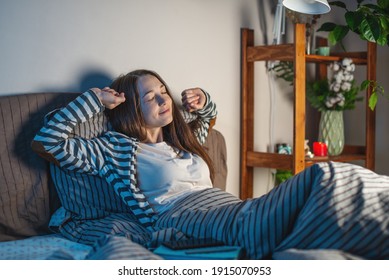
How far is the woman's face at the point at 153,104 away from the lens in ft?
6.60

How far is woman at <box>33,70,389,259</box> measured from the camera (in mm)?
1297

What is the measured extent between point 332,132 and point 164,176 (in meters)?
1.26

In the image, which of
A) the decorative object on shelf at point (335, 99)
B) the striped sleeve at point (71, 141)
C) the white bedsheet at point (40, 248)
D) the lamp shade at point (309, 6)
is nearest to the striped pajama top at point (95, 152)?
the striped sleeve at point (71, 141)

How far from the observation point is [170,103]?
2045 mm

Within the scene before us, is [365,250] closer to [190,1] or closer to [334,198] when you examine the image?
[334,198]

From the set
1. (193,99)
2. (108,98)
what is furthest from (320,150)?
(108,98)

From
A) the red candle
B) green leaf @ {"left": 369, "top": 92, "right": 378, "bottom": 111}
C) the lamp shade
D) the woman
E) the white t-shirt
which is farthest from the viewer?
the red candle

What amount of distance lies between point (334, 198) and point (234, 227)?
0.30 metres

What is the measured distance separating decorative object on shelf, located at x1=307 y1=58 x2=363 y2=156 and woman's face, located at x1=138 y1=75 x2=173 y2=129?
3.66ft

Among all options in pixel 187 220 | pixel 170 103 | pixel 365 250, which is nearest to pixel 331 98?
pixel 170 103

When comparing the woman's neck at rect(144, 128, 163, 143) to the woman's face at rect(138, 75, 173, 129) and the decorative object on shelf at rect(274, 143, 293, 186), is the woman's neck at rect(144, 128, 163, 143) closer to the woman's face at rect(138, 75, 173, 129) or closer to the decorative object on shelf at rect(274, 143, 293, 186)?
the woman's face at rect(138, 75, 173, 129)

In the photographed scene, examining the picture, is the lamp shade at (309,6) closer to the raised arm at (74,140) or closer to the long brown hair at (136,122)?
the long brown hair at (136,122)

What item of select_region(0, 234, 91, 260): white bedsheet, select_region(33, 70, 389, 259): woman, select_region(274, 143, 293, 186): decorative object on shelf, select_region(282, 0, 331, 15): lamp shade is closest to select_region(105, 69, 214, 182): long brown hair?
select_region(33, 70, 389, 259): woman

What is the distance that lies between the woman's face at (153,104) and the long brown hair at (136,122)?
0.02 m
